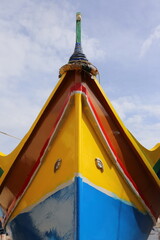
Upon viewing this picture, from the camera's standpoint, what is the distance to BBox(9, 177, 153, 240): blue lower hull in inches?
158

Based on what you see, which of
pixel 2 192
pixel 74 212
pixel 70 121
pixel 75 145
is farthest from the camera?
pixel 2 192

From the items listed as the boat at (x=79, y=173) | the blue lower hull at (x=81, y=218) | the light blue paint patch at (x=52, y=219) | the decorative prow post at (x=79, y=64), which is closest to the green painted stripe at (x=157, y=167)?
the boat at (x=79, y=173)

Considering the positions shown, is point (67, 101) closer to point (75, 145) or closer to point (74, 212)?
point (75, 145)

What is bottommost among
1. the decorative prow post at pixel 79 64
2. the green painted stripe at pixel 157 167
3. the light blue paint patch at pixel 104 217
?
the light blue paint patch at pixel 104 217

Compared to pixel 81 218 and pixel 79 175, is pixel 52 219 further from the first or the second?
pixel 79 175

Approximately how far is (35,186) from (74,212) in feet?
3.78

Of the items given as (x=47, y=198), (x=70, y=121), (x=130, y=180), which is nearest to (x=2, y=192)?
(x=47, y=198)

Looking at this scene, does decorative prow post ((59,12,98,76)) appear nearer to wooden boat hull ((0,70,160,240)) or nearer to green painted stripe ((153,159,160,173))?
wooden boat hull ((0,70,160,240))

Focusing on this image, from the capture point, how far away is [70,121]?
4.80m

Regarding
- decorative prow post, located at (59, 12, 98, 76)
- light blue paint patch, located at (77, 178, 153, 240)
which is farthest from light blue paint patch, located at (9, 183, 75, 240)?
decorative prow post, located at (59, 12, 98, 76)

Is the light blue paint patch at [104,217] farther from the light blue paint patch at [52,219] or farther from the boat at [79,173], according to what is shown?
the light blue paint patch at [52,219]

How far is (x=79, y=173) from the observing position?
4125 mm

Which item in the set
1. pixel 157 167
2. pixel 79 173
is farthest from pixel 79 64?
pixel 157 167

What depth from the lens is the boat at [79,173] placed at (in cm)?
422
